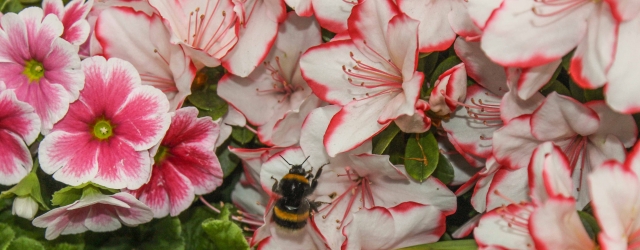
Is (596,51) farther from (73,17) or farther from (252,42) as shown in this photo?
(73,17)

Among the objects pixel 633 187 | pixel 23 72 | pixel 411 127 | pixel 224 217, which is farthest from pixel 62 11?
pixel 633 187

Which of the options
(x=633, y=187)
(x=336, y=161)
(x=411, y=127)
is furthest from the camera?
(x=336, y=161)

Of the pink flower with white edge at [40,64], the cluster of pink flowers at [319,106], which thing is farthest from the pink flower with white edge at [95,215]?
the pink flower with white edge at [40,64]

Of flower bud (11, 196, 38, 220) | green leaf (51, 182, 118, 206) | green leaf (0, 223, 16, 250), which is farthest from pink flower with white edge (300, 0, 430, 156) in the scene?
green leaf (0, 223, 16, 250)

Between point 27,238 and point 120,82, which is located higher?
point 120,82

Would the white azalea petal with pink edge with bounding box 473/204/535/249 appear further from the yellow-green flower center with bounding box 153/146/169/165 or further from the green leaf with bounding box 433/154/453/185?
the yellow-green flower center with bounding box 153/146/169/165

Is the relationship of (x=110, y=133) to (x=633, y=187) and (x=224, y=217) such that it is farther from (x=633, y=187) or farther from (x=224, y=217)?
(x=633, y=187)

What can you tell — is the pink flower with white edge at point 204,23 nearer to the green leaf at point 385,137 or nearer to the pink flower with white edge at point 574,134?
the green leaf at point 385,137
